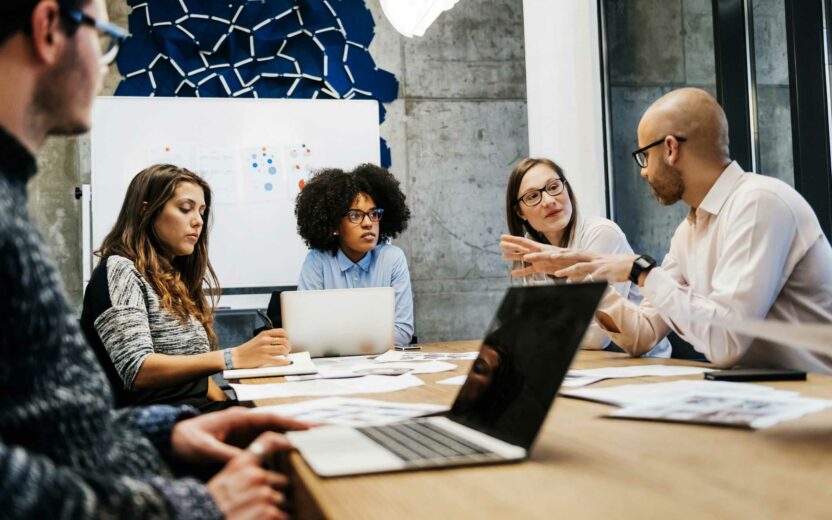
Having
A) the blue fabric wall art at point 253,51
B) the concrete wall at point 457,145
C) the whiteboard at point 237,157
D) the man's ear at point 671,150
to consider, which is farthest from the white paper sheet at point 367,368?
the blue fabric wall art at point 253,51

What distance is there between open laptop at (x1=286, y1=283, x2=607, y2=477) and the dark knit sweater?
195 millimetres

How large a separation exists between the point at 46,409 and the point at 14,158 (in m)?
0.25

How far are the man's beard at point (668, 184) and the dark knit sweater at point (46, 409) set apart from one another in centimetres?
192

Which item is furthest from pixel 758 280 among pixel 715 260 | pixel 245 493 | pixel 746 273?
pixel 245 493

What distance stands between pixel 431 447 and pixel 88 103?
1.77ft

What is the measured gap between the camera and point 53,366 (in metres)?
0.69

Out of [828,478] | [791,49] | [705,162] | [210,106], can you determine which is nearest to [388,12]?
[705,162]

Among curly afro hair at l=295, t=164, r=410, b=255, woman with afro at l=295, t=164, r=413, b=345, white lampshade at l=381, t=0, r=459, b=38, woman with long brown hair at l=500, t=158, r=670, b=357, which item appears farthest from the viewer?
Result: curly afro hair at l=295, t=164, r=410, b=255

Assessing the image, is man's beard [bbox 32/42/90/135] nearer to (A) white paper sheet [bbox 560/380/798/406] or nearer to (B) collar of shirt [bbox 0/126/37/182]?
(B) collar of shirt [bbox 0/126/37/182]

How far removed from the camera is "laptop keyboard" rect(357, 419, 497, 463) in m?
0.81

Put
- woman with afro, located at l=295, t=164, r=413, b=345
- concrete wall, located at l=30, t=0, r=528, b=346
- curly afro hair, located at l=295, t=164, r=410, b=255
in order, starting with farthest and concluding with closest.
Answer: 1. concrete wall, located at l=30, t=0, r=528, b=346
2. curly afro hair, located at l=295, t=164, r=410, b=255
3. woman with afro, located at l=295, t=164, r=413, b=345

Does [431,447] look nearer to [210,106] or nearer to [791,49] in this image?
[791,49]

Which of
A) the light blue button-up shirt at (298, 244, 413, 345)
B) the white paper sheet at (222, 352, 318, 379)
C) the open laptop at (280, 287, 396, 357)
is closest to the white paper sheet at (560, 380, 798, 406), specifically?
the white paper sheet at (222, 352, 318, 379)

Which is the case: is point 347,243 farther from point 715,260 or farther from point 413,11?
point 715,260
